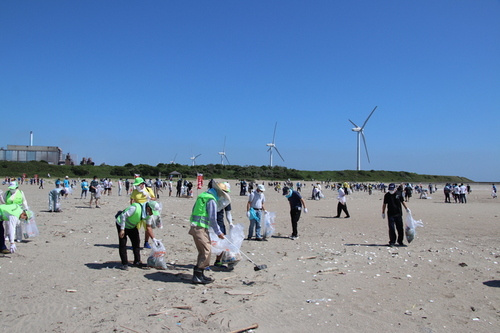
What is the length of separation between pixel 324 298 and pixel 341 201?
12.7 metres

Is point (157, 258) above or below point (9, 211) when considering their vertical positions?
below

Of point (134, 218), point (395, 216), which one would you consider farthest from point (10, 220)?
point (395, 216)

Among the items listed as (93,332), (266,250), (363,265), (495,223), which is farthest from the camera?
(495,223)

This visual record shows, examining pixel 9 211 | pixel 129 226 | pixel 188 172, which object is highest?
pixel 188 172

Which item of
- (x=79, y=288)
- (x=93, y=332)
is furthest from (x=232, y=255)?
(x=93, y=332)

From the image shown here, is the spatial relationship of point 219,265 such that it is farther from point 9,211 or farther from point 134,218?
point 9,211

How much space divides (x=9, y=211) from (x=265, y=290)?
630cm

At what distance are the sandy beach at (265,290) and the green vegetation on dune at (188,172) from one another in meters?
62.7

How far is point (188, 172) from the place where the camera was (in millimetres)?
77812

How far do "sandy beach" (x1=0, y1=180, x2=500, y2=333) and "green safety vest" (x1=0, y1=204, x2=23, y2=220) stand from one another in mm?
866

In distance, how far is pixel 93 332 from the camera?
4.66 metres

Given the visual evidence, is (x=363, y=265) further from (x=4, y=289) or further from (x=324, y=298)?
(x=4, y=289)

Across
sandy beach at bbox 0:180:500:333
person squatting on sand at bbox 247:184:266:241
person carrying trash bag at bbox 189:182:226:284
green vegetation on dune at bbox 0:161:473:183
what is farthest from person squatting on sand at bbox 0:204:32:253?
green vegetation on dune at bbox 0:161:473:183

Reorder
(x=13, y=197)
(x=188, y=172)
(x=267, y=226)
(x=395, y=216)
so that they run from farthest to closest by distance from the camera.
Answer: (x=188, y=172) → (x=267, y=226) → (x=395, y=216) → (x=13, y=197)
